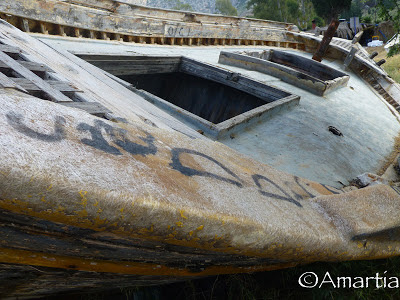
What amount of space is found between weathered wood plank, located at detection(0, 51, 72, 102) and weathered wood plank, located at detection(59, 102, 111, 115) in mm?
72

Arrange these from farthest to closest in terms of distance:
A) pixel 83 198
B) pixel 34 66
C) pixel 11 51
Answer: pixel 11 51, pixel 34 66, pixel 83 198

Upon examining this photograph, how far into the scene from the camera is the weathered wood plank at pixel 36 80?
1807 millimetres

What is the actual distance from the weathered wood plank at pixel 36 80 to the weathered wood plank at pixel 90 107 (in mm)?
72

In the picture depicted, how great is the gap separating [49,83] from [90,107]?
1.34 feet

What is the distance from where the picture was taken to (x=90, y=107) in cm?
183

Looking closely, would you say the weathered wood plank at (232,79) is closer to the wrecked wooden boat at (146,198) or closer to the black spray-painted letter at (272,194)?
the wrecked wooden boat at (146,198)

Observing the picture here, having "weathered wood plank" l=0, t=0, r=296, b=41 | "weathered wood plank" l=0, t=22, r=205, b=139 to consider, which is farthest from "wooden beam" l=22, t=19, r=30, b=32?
"weathered wood plank" l=0, t=22, r=205, b=139

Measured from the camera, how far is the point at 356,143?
4.36 m

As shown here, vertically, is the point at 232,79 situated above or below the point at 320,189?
below

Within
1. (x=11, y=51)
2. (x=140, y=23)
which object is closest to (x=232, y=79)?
(x=140, y=23)

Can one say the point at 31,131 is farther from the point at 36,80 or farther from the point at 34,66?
the point at 34,66

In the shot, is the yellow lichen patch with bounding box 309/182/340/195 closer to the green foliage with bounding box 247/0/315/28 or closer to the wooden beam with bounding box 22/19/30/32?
the wooden beam with bounding box 22/19/30/32

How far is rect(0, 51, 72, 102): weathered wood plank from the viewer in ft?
5.93

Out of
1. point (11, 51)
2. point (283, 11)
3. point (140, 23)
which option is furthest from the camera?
point (283, 11)
